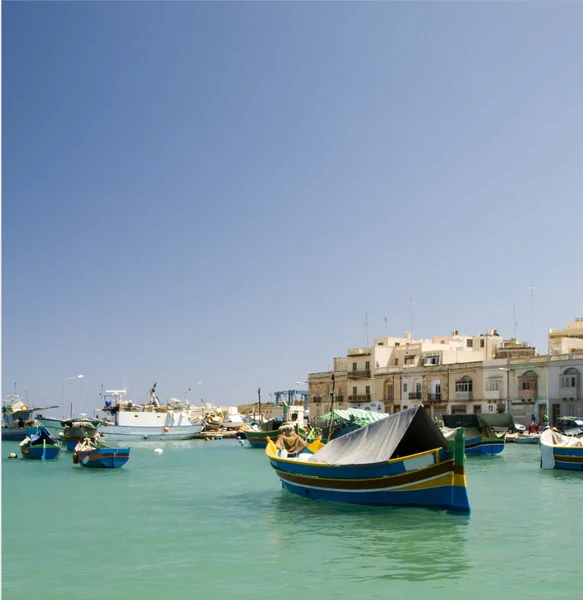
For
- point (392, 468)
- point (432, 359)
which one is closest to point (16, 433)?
point (432, 359)

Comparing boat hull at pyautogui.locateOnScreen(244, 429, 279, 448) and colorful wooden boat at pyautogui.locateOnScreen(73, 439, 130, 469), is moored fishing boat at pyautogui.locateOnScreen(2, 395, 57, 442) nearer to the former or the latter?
boat hull at pyautogui.locateOnScreen(244, 429, 279, 448)

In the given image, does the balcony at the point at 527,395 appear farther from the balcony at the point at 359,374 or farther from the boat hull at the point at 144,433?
the boat hull at the point at 144,433

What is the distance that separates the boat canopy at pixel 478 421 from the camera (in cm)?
4975

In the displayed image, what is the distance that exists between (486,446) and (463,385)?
2463cm

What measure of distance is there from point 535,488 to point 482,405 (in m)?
41.1

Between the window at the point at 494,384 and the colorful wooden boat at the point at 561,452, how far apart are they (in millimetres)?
31494

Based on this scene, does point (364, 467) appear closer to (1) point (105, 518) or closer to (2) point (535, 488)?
(1) point (105, 518)

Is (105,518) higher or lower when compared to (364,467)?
lower

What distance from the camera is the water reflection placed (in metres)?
13.7

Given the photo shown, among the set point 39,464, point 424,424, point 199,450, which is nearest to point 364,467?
point 424,424

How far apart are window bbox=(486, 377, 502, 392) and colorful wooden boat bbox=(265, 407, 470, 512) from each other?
4611 cm

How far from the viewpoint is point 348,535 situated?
1688cm

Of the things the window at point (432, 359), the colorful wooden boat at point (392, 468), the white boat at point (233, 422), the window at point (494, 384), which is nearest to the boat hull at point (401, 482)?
the colorful wooden boat at point (392, 468)

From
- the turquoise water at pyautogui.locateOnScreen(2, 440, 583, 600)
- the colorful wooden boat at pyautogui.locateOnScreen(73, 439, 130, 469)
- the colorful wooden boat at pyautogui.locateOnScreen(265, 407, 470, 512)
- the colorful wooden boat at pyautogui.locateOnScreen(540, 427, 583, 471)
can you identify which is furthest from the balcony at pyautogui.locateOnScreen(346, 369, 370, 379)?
the colorful wooden boat at pyautogui.locateOnScreen(265, 407, 470, 512)
